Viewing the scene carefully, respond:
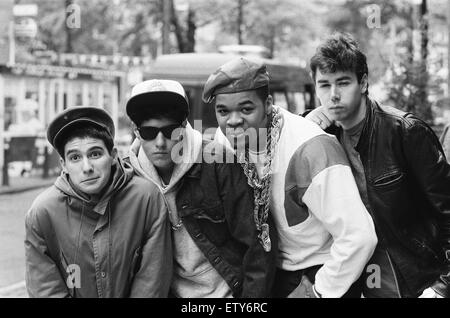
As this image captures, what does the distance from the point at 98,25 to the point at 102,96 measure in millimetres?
2388

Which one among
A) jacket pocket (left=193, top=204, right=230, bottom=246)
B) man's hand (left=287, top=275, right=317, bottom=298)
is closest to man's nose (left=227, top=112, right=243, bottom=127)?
jacket pocket (left=193, top=204, right=230, bottom=246)

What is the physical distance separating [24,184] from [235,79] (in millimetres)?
15320

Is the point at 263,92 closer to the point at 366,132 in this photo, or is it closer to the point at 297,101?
the point at 366,132

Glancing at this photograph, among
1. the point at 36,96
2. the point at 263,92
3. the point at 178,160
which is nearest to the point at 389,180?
the point at 263,92

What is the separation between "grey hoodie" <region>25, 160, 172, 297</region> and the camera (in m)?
2.62

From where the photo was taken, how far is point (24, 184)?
667 inches

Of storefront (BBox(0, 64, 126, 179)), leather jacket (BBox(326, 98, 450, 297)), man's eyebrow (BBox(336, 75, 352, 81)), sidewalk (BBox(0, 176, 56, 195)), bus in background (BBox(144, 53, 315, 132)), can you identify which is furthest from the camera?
storefront (BBox(0, 64, 126, 179))

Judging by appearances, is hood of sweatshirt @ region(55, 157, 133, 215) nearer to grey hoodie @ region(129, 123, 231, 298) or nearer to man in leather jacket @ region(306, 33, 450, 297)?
grey hoodie @ region(129, 123, 231, 298)

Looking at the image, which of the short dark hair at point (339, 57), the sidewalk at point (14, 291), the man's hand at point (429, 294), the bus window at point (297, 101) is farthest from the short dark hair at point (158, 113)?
the bus window at point (297, 101)

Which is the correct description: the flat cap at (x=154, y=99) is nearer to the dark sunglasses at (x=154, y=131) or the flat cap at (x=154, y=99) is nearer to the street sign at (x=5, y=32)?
the dark sunglasses at (x=154, y=131)

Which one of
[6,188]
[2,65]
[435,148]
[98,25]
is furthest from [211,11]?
[435,148]

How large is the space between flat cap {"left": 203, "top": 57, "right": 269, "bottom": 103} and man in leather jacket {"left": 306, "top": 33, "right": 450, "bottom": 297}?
0.38 metres

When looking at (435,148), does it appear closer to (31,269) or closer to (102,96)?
(31,269)

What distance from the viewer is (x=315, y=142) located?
2.62 m
